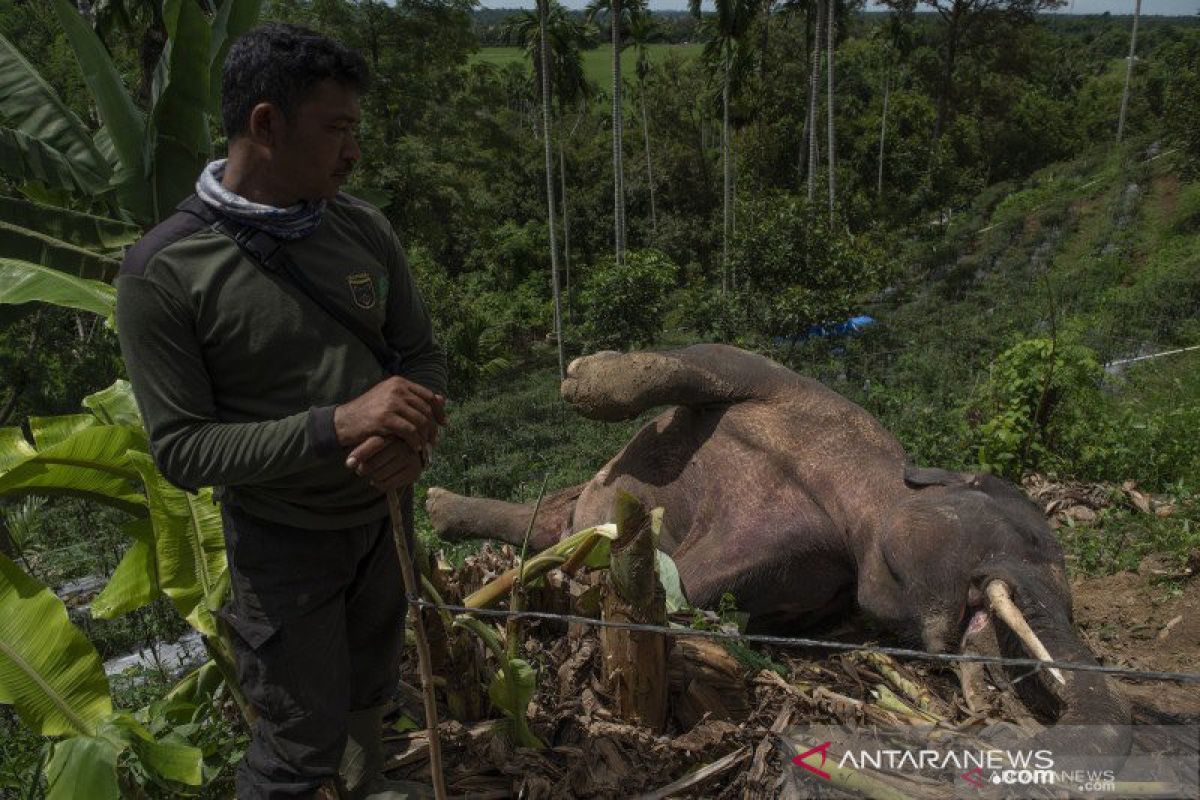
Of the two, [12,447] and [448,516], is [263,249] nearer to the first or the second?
[12,447]

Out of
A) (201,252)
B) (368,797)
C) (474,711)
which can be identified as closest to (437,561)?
(474,711)

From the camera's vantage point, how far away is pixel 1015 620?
121 inches

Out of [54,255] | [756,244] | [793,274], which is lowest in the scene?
[793,274]

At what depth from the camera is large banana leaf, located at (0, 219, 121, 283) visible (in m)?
4.95

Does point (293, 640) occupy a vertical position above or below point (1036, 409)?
above

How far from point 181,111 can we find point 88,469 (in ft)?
8.09

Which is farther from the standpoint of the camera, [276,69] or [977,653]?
[977,653]

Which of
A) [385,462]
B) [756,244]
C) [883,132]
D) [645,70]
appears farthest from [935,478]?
[645,70]

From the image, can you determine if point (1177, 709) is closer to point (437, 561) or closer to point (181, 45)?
point (437, 561)

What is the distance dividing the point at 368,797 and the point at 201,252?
157 centimetres

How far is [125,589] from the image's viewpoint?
11.2 ft

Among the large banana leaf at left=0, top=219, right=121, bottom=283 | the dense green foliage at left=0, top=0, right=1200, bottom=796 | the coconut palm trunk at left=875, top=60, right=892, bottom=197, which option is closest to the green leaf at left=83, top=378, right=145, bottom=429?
the dense green foliage at left=0, top=0, right=1200, bottom=796

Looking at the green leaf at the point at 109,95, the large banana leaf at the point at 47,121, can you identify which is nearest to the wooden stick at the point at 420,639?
the green leaf at the point at 109,95
